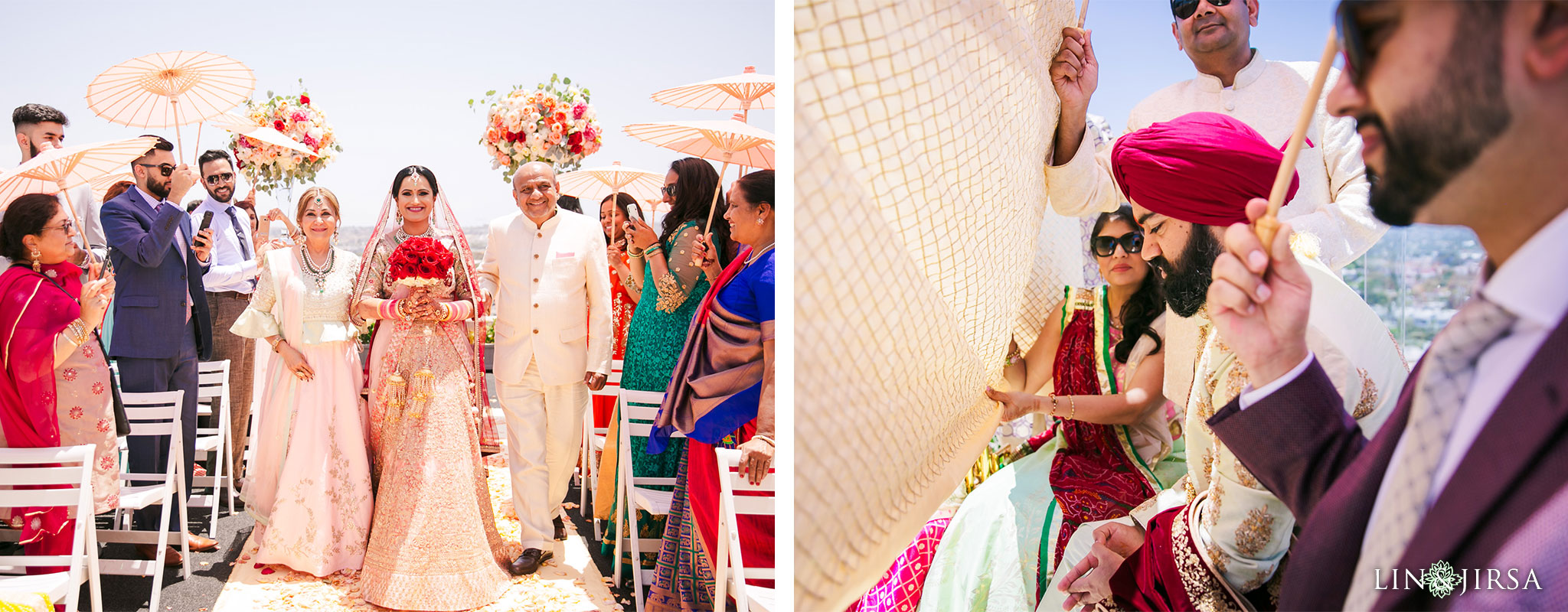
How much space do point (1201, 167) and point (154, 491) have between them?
10.7 ft

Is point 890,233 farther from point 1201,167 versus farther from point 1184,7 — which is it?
point 1184,7

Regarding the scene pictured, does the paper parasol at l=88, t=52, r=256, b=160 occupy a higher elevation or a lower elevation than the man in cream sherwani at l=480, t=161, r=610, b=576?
higher

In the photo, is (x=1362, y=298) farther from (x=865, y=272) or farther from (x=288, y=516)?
(x=288, y=516)

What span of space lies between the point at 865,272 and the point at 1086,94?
393mm

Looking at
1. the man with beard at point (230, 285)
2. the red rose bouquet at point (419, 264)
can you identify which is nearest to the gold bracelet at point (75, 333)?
the red rose bouquet at point (419, 264)

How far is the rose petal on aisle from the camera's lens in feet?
9.07

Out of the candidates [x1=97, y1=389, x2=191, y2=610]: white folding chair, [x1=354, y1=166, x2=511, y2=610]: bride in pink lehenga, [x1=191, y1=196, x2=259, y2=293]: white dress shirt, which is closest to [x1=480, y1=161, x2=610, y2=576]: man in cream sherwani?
[x1=354, y1=166, x2=511, y2=610]: bride in pink lehenga

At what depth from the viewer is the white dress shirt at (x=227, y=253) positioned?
163 inches

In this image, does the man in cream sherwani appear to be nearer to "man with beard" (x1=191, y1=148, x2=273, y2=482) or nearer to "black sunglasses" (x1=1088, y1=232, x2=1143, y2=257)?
"man with beard" (x1=191, y1=148, x2=273, y2=482)

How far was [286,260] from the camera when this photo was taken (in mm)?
3074

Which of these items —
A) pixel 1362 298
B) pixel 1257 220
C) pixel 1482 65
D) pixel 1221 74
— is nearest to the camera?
pixel 1482 65

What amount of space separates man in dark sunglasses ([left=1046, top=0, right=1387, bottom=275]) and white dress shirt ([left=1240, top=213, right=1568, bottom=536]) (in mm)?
200

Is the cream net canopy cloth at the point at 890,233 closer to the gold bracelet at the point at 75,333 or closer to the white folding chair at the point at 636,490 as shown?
the white folding chair at the point at 636,490

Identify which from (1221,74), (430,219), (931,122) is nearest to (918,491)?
(931,122)
